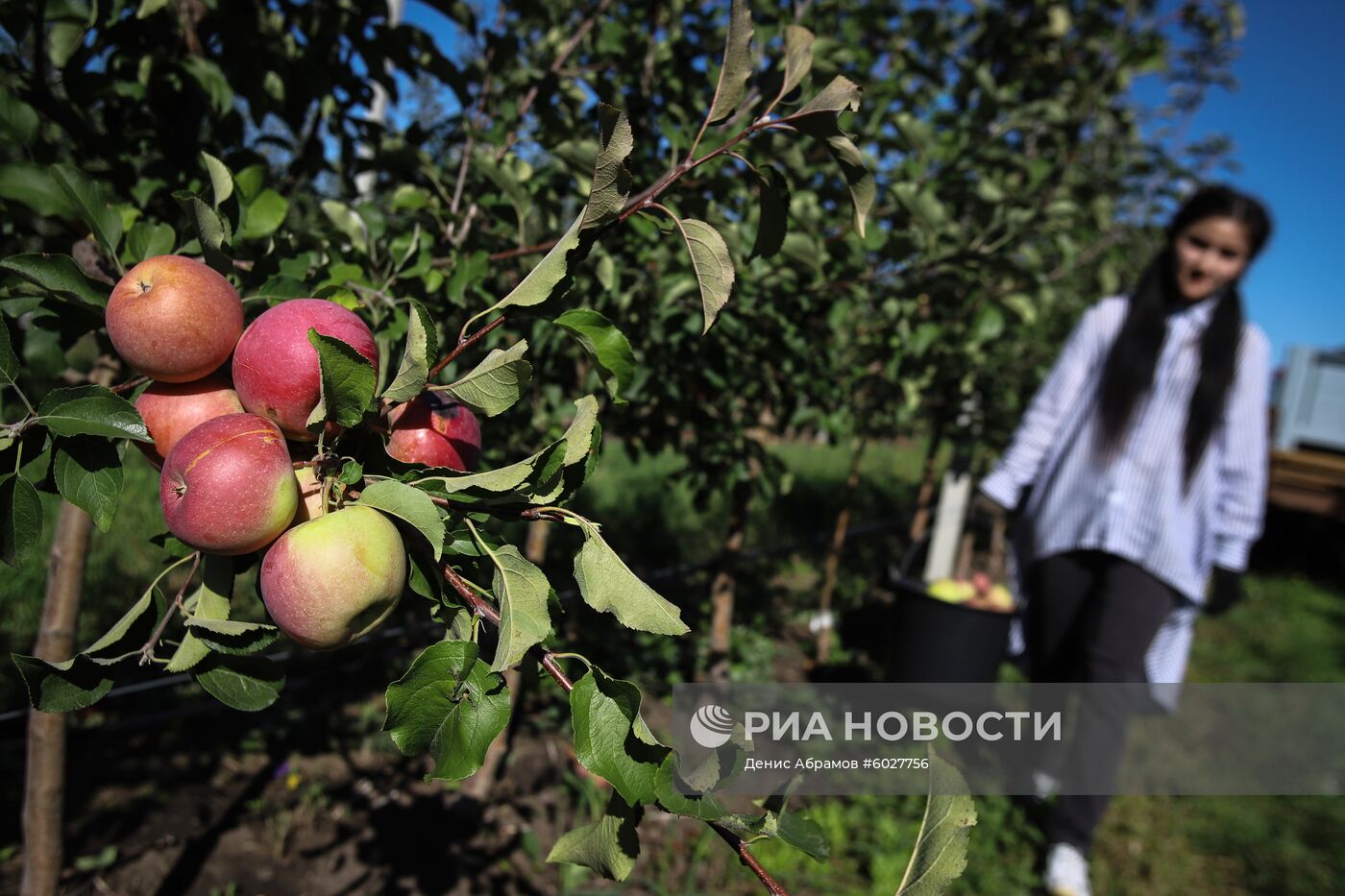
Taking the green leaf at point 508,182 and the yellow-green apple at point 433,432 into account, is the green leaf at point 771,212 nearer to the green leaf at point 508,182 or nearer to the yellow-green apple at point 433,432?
the yellow-green apple at point 433,432

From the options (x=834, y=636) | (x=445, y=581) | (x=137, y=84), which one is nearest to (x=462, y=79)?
(x=137, y=84)

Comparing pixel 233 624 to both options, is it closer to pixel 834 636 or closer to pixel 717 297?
pixel 717 297

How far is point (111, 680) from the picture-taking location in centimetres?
72

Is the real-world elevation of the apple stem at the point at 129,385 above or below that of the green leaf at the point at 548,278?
below

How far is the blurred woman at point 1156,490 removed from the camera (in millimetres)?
2447

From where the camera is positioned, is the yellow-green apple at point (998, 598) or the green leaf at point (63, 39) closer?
the green leaf at point (63, 39)

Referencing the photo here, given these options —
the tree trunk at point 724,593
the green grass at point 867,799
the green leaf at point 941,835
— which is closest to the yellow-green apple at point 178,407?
the green leaf at point 941,835

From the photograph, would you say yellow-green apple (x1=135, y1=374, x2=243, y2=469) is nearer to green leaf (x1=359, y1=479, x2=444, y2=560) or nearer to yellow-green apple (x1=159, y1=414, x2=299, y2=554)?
yellow-green apple (x1=159, y1=414, x2=299, y2=554)

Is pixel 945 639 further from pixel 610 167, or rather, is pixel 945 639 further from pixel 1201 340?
pixel 610 167

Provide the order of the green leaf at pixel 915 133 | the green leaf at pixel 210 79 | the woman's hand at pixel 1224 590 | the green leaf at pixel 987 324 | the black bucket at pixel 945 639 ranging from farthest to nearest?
the black bucket at pixel 945 639 < the woman's hand at pixel 1224 590 < the green leaf at pixel 987 324 < the green leaf at pixel 915 133 < the green leaf at pixel 210 79

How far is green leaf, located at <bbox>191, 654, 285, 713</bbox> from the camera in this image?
0.72 metres

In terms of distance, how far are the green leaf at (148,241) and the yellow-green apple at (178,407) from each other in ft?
0.73

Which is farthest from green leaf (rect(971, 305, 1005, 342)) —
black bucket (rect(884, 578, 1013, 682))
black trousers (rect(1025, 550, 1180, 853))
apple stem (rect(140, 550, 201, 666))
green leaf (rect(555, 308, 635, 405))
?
apple stem (rect(140, 550, 201, 666))

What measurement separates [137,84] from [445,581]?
112 cm
